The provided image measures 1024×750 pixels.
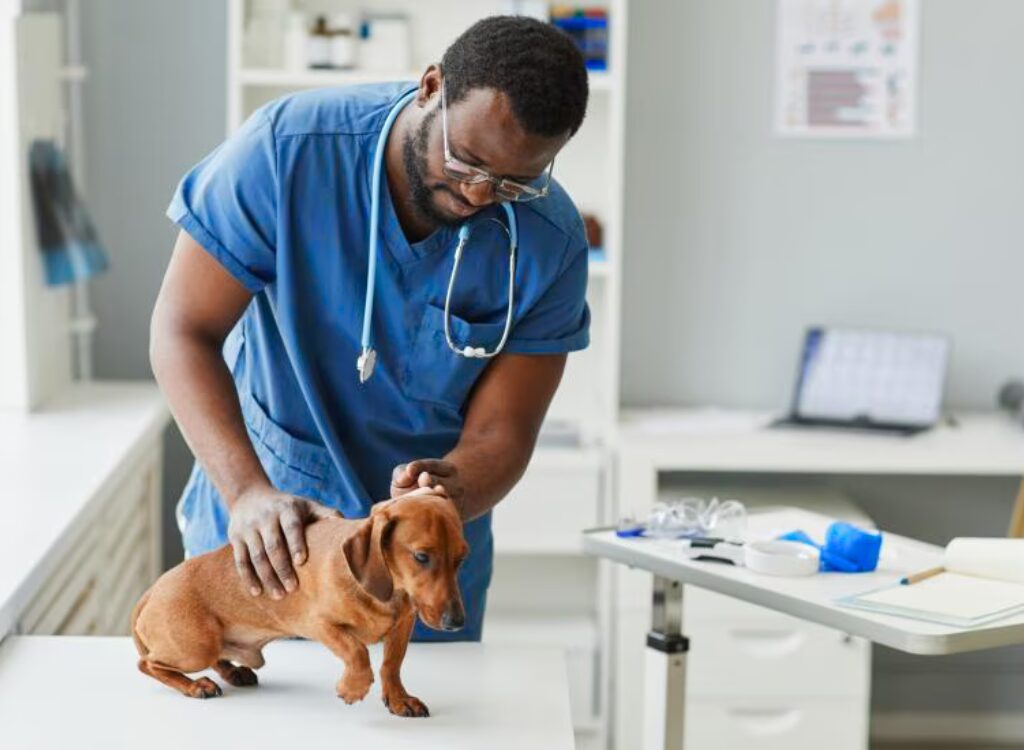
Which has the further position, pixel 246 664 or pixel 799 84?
pixel 799 84

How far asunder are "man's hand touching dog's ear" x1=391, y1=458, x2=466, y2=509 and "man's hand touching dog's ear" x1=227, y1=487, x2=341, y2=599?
68 mm

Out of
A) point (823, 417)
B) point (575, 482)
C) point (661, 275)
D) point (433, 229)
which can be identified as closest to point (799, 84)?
point (661, 275)

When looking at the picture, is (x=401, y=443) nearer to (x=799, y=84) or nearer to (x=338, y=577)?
(x=338, y=577)

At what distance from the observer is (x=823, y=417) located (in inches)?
121

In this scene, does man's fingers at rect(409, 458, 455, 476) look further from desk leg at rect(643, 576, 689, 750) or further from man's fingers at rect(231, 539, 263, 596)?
desk leg at rect(643, 576, 689, 750)

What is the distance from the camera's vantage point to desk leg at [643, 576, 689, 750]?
6.34 feet

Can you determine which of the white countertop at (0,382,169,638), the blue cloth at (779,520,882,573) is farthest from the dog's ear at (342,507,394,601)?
the blue cloth at (779,520,882,573)

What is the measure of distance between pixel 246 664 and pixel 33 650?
0.88 feet

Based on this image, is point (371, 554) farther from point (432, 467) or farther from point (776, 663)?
point (776, 663)

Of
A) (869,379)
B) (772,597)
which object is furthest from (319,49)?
(772,597)

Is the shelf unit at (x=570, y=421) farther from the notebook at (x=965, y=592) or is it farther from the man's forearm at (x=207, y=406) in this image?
the man's forearm at (x=207, y=406)

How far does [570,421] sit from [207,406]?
165 centimetres

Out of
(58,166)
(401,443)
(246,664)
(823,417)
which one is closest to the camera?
(246,664)

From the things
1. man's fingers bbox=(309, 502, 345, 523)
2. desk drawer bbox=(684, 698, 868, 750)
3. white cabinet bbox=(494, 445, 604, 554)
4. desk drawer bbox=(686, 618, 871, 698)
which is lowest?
desk drawer bbox=(684, 698, 868, 750)
